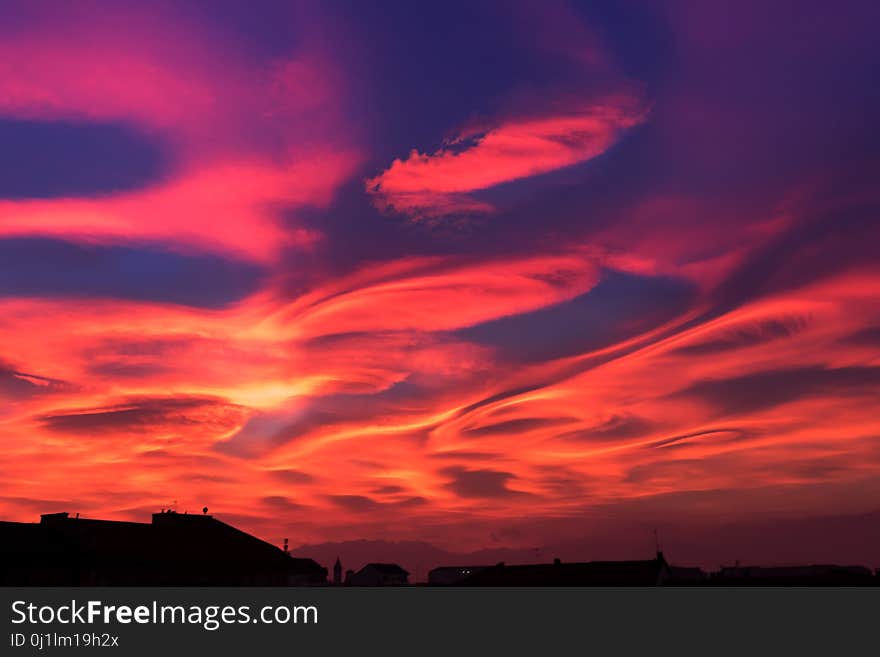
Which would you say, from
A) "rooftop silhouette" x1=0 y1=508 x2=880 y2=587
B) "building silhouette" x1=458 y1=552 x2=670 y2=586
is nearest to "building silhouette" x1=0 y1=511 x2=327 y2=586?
"rooftop silhouette" x1=0 y1=508 x2=880 y2=587

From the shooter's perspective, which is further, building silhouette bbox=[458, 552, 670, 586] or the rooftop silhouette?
building silhouette bbox=[458, 552, 670, 586]

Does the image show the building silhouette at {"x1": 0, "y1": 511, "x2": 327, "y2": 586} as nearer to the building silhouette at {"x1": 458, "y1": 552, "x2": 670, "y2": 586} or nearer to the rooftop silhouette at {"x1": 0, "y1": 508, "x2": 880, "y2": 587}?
the rooftop silhouette at {"x1": 0, "y1": 508, "x2": 880, "y2": 587}

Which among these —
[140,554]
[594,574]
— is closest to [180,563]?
[140,554]

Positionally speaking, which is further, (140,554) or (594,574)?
(594,574)

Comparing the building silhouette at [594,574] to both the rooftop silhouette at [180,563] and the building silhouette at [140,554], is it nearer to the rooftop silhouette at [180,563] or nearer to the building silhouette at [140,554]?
the rooftop silhouette at [180,563]

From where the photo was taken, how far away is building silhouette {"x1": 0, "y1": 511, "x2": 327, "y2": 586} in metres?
102

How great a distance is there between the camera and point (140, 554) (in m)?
110

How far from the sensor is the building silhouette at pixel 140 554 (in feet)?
335

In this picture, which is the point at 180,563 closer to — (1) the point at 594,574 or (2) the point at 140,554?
(2) the point at 140,554

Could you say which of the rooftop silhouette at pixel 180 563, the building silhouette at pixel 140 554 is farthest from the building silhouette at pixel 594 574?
the building silhouette at pixel 140 554
